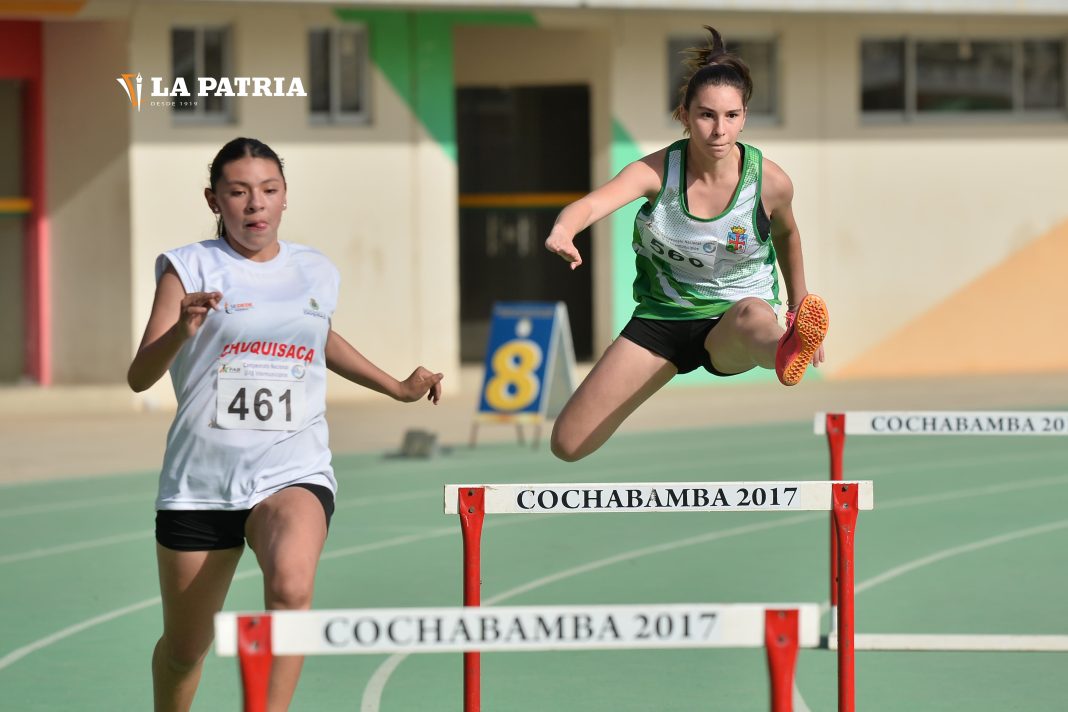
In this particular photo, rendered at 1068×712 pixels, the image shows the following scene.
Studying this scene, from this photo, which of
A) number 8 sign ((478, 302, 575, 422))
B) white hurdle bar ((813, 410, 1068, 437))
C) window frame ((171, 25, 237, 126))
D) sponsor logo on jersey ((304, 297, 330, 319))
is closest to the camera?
sponsor logo on jersey ((304, 297, 330, 319))

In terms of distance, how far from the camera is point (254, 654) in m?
3.38

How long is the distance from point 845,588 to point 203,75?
14.3m

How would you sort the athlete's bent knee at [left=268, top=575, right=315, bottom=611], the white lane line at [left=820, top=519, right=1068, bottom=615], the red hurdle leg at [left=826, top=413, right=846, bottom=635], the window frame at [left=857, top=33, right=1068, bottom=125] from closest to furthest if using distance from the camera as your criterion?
the athlete's bent knee at [left=268, top=575, right=315, bottom=611]
the red hurdle leg at [left=826, top=413, right=846, bottom=635]
the white lane line at [left=820, top=519, right=1068, bottom=615]
the window frame at [left=857, top=33, right=1068, bottom=125]

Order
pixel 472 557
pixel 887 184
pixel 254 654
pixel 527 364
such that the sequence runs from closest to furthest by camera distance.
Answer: pixel 254 654 < pixel 472 557 < pixel 527 364 < pixel 887 184

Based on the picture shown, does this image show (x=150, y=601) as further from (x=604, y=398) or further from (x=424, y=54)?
(x=424, y=54)

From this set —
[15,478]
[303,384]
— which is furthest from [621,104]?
[303,384]

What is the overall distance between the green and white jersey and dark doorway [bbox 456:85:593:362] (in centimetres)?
1547

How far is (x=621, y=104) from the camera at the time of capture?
2042 cm

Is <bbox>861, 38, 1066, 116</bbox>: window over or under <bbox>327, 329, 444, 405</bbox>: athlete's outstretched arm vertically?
over

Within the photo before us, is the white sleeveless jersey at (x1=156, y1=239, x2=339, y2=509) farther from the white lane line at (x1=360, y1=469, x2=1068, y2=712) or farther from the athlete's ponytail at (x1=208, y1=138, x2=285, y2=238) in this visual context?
the white lane line at (x1=360, y1=469, x2=1068, y2=712)

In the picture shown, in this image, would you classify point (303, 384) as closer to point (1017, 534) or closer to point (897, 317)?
point (1017, 534)

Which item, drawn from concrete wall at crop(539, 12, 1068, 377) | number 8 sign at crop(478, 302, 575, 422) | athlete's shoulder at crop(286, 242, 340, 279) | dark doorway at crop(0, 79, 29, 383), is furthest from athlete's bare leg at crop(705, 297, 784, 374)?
dark doorway at crop(0, 79, 29, 383)

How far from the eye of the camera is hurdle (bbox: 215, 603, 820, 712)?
3.39 metres

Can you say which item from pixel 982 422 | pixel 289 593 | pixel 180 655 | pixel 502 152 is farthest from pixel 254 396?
pixel 502 152
